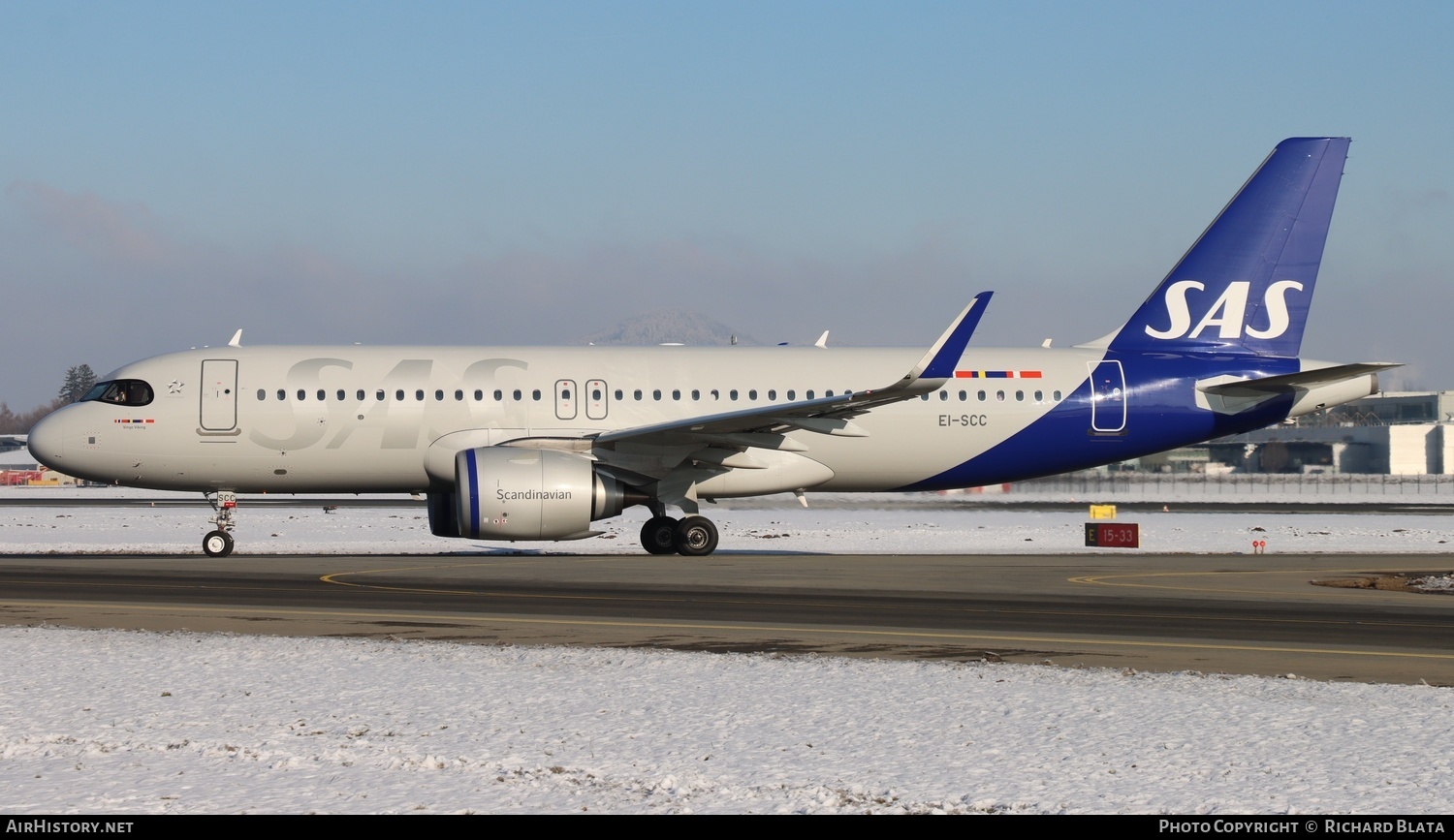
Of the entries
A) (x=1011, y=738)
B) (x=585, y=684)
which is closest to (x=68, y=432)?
(x=585, y=684)

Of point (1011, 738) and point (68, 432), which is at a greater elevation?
point (68, 432)

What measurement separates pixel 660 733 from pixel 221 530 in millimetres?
19726

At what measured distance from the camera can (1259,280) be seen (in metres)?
28.9

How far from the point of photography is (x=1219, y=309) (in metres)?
28.9

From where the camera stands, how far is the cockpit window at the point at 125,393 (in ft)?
86.8

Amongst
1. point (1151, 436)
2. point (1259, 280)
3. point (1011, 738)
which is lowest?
point (1011, 738)

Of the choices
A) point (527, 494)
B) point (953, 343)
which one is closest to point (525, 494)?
point (527, 494)

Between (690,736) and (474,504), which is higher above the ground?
(474,504)

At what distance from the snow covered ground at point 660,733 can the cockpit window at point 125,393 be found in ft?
43.5

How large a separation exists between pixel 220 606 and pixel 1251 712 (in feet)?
39.2

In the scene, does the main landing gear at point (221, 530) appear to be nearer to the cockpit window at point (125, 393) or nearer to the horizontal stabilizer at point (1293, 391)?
the cockpit window at point (125, 393)

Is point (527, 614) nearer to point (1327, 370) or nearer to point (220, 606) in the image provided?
point (220, 606)

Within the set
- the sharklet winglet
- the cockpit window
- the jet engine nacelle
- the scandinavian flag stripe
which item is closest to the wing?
the sharklet winglet

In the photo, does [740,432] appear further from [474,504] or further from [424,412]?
[424,412]
